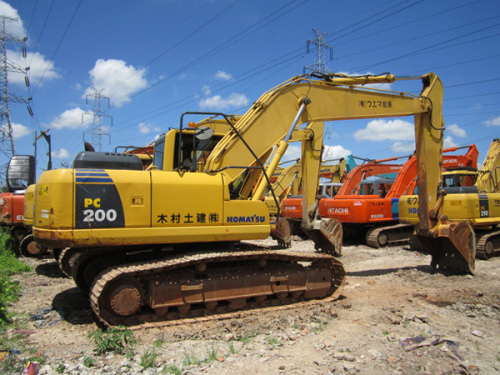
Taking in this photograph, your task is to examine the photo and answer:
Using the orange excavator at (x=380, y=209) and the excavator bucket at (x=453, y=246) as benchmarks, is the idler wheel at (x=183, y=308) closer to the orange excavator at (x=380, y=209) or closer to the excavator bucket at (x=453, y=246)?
the excavator bucket at (x=453, y=246)

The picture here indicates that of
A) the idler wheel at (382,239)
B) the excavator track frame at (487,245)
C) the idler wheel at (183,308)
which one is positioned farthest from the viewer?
the idler wheel at (382,239)

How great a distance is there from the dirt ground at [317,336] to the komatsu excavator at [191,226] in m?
0.38

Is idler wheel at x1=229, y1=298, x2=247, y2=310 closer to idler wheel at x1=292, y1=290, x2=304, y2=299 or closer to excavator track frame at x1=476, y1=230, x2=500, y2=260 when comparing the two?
idler wheel at x1=292, y1=290, x2=304, y2=299

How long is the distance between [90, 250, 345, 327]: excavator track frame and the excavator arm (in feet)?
3.37

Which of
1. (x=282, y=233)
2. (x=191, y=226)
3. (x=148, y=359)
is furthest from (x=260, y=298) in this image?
(x=282, y=233)

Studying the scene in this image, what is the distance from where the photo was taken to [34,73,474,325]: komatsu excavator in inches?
185

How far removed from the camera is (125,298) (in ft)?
15.9

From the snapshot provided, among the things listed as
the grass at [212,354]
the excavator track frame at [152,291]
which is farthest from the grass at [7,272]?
the grass at [212,354]

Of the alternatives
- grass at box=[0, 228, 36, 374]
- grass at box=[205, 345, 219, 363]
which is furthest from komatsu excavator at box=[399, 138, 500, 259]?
grass at box=[0, 228, 36, 374]

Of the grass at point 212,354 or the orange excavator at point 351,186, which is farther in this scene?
the orange excavator at point 351,186

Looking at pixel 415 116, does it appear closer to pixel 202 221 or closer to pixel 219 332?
pixel 202 221

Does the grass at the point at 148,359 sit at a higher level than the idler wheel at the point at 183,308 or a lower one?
lower

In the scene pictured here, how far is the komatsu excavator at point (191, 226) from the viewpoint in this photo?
469 centimetres

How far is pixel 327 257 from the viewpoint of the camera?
6102mm
